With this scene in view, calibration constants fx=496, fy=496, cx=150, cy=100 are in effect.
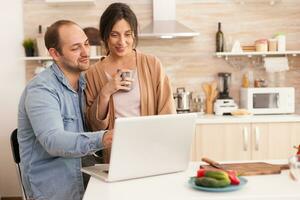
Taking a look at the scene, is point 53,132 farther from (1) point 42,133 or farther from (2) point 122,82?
(2) point 122,82

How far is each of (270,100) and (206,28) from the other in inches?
37.9

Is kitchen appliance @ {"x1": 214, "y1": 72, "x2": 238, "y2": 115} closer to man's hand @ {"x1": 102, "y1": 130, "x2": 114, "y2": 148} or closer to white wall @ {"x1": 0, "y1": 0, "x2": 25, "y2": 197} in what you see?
white wall @ {"x1": 0, "y1": 0, "x2": 25, "y2": 197}

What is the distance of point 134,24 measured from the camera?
102 inches

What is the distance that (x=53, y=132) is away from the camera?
2.00 metres

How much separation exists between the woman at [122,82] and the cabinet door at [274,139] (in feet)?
6.79

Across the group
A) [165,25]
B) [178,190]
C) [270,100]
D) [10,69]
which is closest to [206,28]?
[165,25]

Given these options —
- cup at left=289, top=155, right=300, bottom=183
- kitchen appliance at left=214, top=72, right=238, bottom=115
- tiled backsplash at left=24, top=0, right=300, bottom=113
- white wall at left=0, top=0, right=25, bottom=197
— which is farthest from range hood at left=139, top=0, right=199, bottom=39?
cup at left=289, top=155, right=300, bottom=183

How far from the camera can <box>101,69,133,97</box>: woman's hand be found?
96.0 inches

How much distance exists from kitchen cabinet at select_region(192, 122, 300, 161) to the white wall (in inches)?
73.5

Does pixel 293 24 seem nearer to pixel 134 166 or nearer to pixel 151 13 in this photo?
pixel 151 13

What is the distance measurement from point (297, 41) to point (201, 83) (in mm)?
1058

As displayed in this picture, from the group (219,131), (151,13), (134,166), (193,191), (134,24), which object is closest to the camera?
(193,191)

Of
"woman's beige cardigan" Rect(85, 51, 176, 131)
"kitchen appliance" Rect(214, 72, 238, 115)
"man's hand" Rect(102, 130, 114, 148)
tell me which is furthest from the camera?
"kitchen appliance" Rect(214, 72, 238, 115)

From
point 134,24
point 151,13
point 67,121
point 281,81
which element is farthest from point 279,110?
point 67,121
